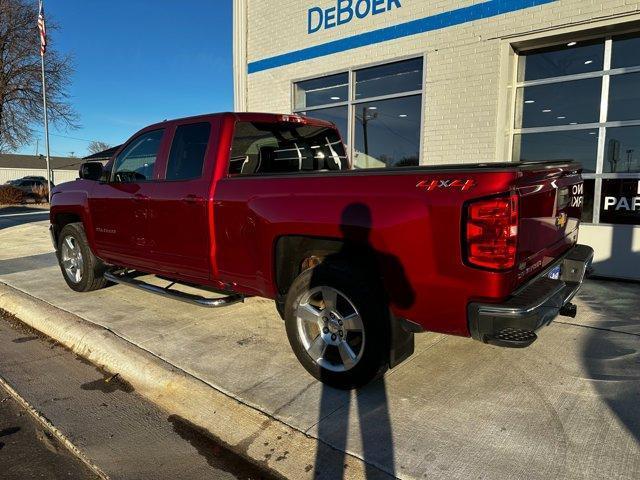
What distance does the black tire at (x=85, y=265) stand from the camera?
229 inches

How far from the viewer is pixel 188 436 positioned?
117 inches

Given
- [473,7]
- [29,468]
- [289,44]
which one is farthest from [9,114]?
[29,468]

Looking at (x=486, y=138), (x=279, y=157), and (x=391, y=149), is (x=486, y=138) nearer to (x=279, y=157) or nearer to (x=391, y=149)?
(x=391, y=149)

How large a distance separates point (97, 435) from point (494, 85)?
22.1 ft

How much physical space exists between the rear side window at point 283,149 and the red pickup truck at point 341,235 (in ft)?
0.04

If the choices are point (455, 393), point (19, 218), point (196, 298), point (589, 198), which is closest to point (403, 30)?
point (589, 198)

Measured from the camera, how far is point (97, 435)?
9.85 ft

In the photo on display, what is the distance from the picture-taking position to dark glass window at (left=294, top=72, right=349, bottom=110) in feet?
31.1

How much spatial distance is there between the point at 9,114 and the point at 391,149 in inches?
1241

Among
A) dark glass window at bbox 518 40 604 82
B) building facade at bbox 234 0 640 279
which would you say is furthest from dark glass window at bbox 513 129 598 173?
dark glass window at bbox 518 40 604 82

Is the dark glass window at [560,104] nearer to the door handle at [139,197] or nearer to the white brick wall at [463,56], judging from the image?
the white brick wall at [463,56]

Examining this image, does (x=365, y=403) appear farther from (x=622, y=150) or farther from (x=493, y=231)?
(x=622, y=150)

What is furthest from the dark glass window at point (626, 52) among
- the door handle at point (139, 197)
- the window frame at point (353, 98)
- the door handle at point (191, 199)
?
the door handle at point (139, 197)

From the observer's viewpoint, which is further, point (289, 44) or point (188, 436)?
point (289, 44)
